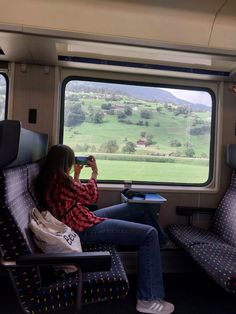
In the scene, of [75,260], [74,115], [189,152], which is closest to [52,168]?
[75,260]

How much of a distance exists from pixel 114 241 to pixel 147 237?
26 cm

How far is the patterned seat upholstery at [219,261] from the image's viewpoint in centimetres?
197

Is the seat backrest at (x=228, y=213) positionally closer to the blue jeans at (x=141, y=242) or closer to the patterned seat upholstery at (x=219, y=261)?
the patterned seat upholstery at (x=219, y=261)

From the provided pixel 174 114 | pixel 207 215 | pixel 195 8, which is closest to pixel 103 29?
pixel 195 8

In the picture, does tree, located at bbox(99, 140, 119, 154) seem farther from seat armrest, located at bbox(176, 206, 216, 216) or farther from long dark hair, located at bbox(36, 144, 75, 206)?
long dark hair, located at bbox(36, 144, 75, 206)

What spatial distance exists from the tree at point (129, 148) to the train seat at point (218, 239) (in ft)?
2.59

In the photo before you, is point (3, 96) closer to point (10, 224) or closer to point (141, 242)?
point (10, 224)

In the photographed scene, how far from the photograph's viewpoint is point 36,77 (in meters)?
3.02

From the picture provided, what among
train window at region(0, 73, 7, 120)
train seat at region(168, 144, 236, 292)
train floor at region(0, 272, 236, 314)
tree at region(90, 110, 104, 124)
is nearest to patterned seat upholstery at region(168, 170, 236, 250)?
train seat at region(168, 144, 236, 292)

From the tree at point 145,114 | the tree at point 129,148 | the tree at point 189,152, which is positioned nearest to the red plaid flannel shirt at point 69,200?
the tree at point 129,148

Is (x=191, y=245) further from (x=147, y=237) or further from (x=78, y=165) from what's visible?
(x=78, y=165)

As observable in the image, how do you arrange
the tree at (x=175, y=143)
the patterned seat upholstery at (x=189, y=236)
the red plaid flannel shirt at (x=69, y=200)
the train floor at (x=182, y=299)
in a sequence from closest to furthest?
the red plaid flannel shirt at (x=69, y=200) → the train floor at (x=182, y=299) → the patterned seat upholstery at (x=189, y=236) → the tree at (x=175, y=143)

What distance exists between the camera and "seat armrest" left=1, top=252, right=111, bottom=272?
5.26ft

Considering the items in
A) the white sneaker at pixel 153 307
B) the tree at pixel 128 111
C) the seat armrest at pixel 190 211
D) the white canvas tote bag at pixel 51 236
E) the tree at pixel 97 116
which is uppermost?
the tree at pixel 128 111
